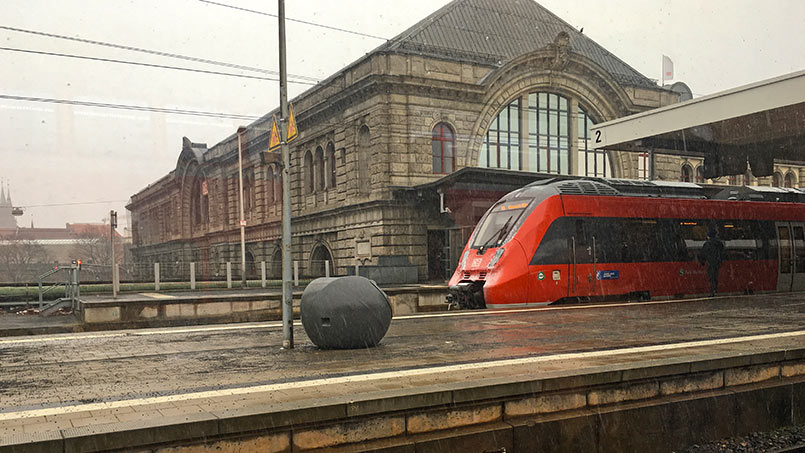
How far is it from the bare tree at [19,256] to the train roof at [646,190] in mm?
21610

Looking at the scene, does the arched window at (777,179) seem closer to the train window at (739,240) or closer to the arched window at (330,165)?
the train window at (739,240)

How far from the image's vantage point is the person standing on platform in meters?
18.7

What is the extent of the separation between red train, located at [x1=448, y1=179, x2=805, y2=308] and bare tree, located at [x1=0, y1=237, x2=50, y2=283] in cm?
2068

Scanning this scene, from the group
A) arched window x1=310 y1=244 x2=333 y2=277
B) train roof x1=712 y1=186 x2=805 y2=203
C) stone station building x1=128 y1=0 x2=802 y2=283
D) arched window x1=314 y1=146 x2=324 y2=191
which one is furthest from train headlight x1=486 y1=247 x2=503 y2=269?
arched window x1=314 y1=146 x2=324 y2=191

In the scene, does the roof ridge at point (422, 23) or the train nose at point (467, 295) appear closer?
the train nose at point (467, 295)

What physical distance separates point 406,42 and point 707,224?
19015 millimetres

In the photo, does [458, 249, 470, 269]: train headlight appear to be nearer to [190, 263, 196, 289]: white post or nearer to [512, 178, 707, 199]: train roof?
[512, 178, 707, 199]: train roof

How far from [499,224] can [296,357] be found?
32.5ft

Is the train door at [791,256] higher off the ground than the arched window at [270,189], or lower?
lower

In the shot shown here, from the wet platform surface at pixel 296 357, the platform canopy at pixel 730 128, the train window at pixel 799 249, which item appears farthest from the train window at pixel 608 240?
the train window at pixel 799 249

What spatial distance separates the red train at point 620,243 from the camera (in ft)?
55.0

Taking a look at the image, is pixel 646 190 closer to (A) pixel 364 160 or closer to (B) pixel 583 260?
(B) pixel 583 260

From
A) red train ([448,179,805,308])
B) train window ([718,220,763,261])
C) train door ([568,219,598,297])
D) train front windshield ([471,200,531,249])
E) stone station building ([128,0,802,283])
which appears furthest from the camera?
stone station building ([128,0,802,283])

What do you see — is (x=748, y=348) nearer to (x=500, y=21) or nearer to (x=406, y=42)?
(x=406, y=42)
